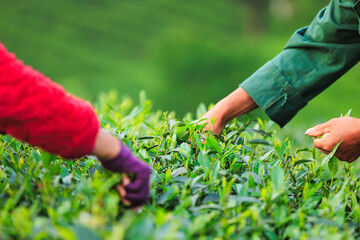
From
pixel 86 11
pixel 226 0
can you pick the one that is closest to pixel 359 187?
pixel 86 11

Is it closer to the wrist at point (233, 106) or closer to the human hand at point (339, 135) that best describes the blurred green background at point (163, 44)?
the wrist at point (233, 106)

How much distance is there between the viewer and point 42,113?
1.28 meters

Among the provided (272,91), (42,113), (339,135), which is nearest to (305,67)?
(272,91)

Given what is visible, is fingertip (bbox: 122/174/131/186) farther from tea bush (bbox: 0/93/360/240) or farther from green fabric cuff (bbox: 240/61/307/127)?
green fabric cuff (bbox: 240/61/307/127)

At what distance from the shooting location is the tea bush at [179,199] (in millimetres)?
1188

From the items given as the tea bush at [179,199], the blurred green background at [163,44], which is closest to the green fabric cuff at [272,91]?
the tea bush at [179,199]

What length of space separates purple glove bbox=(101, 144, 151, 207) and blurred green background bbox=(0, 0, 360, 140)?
A: 7.22 meters

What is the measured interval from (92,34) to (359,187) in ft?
42.0

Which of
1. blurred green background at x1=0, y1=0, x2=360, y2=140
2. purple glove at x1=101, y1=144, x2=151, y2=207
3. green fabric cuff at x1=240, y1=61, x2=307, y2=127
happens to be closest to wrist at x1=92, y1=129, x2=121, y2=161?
purple glove at x1=101, y1=144, x2=151, y2=207

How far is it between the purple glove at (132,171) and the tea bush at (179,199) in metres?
0.04

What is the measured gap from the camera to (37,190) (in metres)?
1.47

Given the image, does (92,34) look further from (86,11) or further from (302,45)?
(302,45)

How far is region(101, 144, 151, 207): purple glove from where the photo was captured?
1384 mm

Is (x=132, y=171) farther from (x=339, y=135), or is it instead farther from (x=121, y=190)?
(x=339, y=135)
